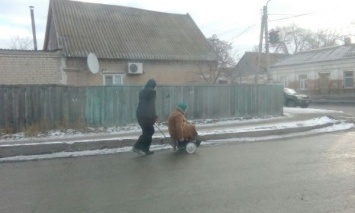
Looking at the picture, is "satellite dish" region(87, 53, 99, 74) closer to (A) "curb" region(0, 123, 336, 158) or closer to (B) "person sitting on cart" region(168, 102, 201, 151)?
(A) "curb" region(0, 123, 336, 158)

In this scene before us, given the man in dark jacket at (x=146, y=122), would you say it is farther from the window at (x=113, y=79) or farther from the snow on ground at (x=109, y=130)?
the window at (x=113, y=79)

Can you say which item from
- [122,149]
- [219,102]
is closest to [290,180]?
[122,149]

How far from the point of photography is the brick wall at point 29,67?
55.4 ft

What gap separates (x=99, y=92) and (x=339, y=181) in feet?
29.6

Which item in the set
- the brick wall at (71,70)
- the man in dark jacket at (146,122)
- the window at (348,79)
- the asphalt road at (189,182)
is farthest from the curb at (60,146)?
the window at (348,79)

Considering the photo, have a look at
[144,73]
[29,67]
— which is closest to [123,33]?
[144,73]

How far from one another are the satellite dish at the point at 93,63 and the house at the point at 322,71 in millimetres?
24583

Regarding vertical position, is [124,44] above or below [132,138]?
above

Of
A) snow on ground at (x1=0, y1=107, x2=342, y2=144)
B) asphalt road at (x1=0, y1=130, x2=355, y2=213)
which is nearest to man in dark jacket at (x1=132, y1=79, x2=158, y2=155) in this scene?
asphalt road at (x1=0, y1=130, x2=355, y2=213)

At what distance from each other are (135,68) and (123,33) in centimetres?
308

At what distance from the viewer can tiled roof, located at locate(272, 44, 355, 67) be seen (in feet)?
113

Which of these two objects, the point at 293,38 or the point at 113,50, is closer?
the point at 113,50

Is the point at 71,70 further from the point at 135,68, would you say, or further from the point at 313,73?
the point at 313,73

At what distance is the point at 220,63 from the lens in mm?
23391
